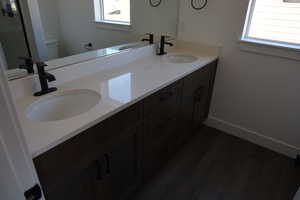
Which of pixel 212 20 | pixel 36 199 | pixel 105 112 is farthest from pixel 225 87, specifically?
pixel 36 199

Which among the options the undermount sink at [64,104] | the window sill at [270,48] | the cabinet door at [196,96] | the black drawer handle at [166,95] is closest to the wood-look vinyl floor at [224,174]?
the cabinet door at [196,96]

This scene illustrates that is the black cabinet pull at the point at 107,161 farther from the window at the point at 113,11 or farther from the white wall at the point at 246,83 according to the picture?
the white wall at the point at 246,83

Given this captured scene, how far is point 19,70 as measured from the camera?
1.14 m

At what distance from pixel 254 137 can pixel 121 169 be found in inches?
64.4

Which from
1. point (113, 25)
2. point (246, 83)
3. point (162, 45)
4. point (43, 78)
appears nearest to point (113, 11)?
point (113, 25)

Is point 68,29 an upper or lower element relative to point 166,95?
upper

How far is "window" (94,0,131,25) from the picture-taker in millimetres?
1463

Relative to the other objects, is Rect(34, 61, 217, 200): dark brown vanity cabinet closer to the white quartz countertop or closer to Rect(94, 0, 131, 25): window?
the white quartz countertop

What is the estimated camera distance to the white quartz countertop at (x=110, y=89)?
0.84 meters

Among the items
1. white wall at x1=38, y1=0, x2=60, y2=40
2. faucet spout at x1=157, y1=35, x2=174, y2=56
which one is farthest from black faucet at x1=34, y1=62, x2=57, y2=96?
faucet spout at x1=157, y1=35, x2=174, y2=56

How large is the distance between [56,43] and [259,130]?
2111 mm

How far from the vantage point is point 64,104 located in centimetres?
125

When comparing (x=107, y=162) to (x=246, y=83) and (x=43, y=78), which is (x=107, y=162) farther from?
(x=246, y=83)

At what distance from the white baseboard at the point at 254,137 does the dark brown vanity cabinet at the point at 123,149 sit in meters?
0.57
